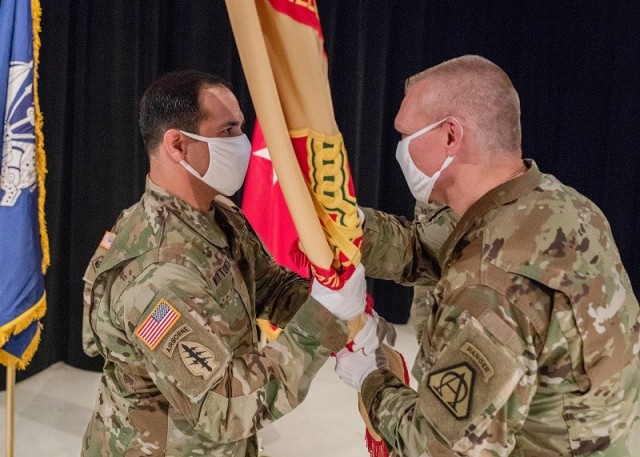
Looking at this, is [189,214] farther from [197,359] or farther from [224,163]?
[197,359]

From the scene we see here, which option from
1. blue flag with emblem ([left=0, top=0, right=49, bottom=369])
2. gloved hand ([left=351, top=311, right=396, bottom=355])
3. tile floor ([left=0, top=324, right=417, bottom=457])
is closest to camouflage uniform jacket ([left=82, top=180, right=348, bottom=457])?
gloved hand ([left=351, top=311, right=396, bottom=355])

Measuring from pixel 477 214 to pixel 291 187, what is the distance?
395 mm

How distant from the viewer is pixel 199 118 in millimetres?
1812

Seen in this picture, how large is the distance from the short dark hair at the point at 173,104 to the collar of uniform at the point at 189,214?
0.44 feet

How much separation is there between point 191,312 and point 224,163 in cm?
45

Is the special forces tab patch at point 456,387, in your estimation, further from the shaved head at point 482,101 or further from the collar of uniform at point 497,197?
the shaved head at point 482,101

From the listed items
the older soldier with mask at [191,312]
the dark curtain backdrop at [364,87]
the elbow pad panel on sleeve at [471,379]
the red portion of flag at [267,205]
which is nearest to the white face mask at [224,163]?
the older soldier with mask at [191,312]

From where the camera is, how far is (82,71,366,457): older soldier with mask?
1.56 metres

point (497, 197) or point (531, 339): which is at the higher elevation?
point (497, 197)

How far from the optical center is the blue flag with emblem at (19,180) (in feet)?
9.32

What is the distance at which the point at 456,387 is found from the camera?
1.37 m

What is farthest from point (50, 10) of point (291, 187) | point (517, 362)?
point (517, 362)

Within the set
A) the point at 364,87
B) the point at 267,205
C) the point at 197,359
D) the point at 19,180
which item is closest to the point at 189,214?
the point at 197,359

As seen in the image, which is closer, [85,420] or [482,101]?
[482,101]
